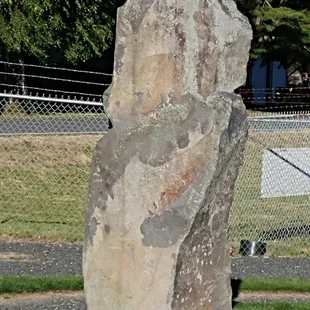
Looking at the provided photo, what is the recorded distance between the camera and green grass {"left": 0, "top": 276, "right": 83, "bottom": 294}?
857 cm

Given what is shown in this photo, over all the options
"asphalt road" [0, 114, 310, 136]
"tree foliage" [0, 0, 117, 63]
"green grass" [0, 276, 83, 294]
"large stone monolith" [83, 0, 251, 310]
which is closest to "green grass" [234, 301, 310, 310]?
"green grass" [0, 276, 83, 294]

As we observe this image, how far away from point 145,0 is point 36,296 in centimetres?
428

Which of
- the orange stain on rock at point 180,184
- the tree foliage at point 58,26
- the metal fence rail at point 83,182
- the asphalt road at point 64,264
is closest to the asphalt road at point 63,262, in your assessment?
the asphalt road at point 64,264

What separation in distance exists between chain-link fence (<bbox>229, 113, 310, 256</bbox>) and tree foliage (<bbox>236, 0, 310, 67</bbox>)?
10.4 metres

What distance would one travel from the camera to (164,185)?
15.2 feet

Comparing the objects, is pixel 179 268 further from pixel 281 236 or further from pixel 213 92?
pixel 281 236

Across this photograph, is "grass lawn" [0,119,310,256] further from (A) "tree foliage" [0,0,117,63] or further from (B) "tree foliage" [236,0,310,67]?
(B) "tree foliage" [236,0,310,67]

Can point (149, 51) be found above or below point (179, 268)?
above

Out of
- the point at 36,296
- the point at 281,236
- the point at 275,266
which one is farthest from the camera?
the point at 281,236

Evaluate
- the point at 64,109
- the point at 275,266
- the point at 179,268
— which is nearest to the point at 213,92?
the point at 179,268

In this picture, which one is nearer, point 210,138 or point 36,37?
point 210,138

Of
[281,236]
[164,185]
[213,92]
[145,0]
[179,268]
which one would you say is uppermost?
[145,0]

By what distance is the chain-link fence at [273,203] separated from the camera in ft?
39.1

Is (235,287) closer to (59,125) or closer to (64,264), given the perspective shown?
(64,264)
